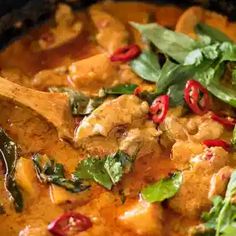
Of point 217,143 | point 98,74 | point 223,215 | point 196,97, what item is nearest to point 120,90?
point 98,74

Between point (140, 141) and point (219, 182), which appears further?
point (140, 141)

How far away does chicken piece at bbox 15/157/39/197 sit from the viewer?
10.7 ft

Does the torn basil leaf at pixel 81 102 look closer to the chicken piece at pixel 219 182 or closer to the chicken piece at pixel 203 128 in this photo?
the chicken piece at pixel 203 128

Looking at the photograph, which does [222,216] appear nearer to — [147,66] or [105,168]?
[105,168]

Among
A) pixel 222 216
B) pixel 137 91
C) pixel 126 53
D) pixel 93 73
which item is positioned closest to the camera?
pixel 222 216

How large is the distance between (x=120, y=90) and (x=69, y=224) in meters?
0.87

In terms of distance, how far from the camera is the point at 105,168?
3338 millimetres

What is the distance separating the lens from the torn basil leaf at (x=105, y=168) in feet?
10.8

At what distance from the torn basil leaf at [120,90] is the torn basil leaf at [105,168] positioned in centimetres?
44

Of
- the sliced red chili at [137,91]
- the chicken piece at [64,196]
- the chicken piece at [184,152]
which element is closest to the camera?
the chicken piece at [64,196]

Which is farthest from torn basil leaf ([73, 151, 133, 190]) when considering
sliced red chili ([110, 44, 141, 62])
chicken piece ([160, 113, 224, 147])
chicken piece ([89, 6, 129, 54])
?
chicken piece ([89, 6, 129, 54])

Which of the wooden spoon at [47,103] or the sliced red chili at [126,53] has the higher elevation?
the sliced red chili at [126,53]

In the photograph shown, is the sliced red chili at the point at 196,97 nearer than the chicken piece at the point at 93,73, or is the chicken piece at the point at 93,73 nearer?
the sliced red chili at the point at 196,97

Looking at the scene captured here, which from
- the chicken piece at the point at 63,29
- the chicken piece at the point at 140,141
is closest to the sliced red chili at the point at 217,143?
the chicken piece at the point at 140,141
